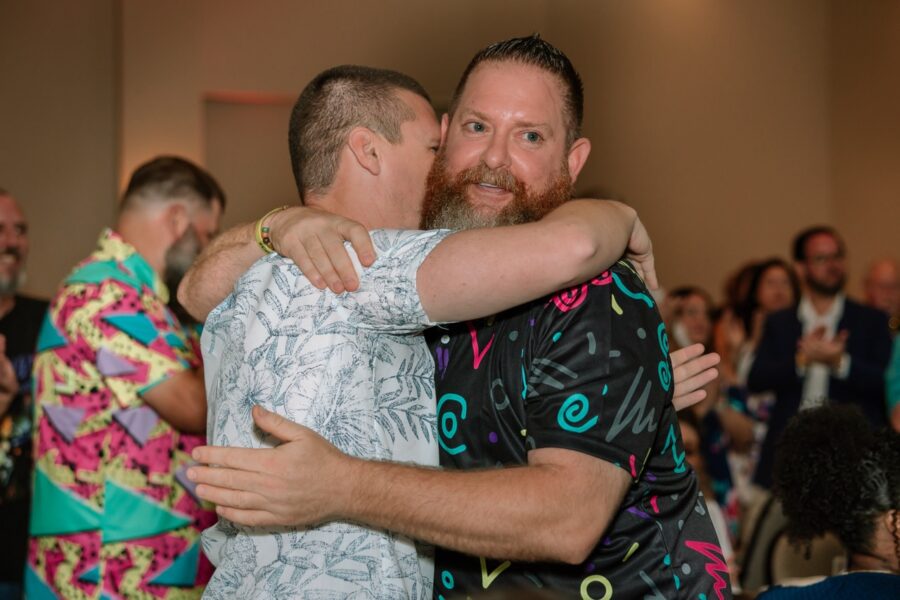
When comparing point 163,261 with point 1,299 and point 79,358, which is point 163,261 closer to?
point 79,358

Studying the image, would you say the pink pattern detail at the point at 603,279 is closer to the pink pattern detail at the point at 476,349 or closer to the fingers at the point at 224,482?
the pink pattern detail at the point at 476,349

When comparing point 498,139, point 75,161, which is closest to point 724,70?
point 75,161

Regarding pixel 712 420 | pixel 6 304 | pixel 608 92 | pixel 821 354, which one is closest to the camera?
pixel 6 304

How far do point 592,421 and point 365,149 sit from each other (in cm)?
61

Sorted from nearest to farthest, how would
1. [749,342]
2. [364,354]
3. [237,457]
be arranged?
[237,457]
[364,354]
[749,342]

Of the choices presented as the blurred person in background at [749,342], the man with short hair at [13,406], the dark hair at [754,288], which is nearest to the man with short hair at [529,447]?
the man with short hair at [13,406]

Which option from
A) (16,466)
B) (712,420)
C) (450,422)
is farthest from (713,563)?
(712,420)

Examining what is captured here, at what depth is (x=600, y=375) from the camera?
4.84 ft

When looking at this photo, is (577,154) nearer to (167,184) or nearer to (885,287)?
(167,184)

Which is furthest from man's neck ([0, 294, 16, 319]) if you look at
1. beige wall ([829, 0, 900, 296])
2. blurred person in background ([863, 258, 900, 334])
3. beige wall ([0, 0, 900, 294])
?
beige wall ([829, 0, 900, 296])

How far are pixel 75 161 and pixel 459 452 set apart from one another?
18.9 ft

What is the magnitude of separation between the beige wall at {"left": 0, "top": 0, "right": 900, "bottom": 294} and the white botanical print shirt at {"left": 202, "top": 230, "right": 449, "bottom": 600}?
16.8ft

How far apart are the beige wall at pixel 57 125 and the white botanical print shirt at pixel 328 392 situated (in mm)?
5556

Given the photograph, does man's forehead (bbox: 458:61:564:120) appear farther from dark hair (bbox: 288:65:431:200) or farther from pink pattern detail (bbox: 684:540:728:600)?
pink pattern detail (bbox: 684:540:728:600)
